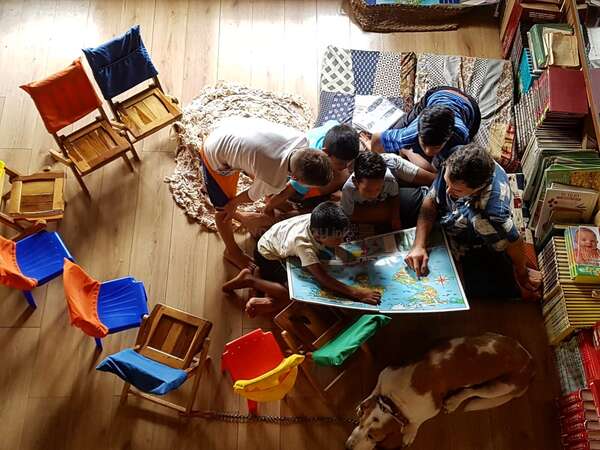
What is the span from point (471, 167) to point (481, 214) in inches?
11.1

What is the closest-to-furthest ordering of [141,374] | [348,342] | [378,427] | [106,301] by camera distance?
[141,374]
[348,342]
[378,427]
[106,301]

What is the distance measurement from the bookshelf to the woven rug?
1.44m

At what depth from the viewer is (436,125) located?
2502mm

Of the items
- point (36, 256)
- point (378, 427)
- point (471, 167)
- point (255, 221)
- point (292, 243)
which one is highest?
point (471, 167)

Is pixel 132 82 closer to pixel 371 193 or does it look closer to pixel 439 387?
pixel 371 193

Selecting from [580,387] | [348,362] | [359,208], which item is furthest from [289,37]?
[580,387]

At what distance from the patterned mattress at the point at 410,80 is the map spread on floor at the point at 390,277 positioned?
0.90m

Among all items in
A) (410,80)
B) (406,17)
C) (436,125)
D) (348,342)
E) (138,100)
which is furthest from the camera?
(406,17)

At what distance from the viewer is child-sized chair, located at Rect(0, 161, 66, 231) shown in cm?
285

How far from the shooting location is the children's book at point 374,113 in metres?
3.26

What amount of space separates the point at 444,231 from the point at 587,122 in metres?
0.98

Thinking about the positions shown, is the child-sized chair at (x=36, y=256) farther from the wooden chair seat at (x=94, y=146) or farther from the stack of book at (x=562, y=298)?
the stack of book at (x=562, y=298)

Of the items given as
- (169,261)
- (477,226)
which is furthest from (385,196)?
(169,261)

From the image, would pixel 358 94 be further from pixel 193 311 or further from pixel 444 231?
pixel 193 311
